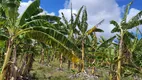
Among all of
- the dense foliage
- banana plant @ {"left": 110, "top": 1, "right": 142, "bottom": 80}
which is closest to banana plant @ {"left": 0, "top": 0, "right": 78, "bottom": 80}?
the dense foliage

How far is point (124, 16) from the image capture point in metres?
23.8

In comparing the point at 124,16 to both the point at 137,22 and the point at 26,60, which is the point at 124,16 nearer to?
the point at 137,22

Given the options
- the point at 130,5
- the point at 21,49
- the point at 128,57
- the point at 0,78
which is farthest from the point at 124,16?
the point at 0,78

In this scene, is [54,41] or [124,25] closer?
[54,41]

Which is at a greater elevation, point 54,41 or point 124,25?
point 124,25

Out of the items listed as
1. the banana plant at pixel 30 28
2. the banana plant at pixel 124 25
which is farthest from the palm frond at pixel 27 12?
the banana plant at pixel 124 25

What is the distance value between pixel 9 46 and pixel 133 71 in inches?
447

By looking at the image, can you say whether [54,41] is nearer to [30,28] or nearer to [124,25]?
[30,28]

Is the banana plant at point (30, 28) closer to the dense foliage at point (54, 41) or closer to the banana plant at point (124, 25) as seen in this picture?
the dense foliage at point (54, 41)

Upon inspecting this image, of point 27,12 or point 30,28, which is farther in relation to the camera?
point 27,12

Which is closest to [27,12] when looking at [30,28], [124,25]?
[30,28]

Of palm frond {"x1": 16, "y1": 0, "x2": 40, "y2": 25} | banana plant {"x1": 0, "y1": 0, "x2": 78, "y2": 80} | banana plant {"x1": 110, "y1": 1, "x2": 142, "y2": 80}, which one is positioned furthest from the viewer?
banana plant {"x1": 110, "y1": 1, "x2": 142, "y2": 80}

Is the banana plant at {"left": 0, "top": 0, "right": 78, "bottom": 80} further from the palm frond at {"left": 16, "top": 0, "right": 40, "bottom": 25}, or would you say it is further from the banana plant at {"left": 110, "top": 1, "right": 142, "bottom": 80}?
the banana plant at {"left": 110, "top": 1, "right": 142, "bottom": 80}

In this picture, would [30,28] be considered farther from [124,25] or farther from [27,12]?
[124,25]
